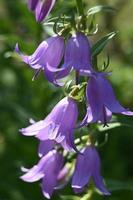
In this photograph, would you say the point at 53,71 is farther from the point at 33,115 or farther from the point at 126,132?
the point at 126,132

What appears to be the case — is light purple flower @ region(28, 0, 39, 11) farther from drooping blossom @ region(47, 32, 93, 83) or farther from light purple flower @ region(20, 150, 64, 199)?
light purple flower @ region(20, 150, 64, 199)

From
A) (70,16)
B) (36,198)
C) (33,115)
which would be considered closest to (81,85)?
(70,16)

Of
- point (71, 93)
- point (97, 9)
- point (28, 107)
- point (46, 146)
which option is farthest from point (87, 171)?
point (28, 107)

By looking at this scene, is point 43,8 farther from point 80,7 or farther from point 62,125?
point 62,125

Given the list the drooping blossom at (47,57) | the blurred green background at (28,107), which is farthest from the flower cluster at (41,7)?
the blurred green background at (28,107)

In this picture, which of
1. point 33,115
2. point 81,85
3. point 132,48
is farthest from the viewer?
point 132,48

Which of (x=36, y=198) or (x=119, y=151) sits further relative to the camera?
(x=119, y=151)
